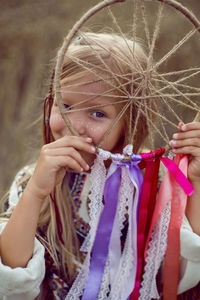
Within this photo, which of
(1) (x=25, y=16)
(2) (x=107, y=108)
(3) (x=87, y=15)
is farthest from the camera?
(1) (x=25, y=16)

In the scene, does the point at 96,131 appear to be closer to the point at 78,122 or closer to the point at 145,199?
the point at 78,122

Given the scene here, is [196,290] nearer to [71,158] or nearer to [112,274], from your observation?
[112,274]

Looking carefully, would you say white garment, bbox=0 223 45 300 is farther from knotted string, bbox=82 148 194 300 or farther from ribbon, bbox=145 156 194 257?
ribbon, bbox=145 156 194 257

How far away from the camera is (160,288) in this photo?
40.1 inches

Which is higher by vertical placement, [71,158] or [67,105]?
[67,105]

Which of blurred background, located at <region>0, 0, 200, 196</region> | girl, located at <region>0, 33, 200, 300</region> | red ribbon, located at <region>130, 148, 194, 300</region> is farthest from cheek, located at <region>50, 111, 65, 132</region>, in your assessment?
blurred background, located at <region>0, 0, 200, 196</region>

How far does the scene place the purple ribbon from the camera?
859 millimetres

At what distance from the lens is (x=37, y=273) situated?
0.84 m

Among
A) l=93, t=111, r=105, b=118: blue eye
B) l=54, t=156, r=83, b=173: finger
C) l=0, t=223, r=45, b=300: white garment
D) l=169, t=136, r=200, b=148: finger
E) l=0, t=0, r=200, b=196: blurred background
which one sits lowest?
l=0, t=223, r=45, b=300: white garment

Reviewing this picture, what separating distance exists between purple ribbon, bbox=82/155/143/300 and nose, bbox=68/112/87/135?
0.40 ft

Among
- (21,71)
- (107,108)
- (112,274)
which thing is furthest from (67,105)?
(21,71)

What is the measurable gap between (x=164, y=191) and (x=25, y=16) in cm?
207

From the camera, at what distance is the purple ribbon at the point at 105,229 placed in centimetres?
86

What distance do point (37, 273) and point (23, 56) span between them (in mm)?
2062
